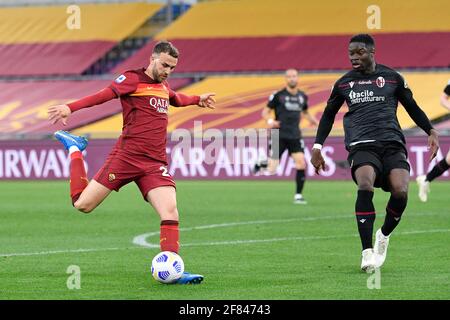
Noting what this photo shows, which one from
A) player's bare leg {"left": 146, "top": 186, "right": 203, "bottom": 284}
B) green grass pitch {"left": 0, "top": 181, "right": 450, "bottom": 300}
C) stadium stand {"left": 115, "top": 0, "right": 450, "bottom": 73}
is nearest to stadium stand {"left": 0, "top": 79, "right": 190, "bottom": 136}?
stadium stand {"left": 115, "top": 0, "right": 450, "bottom": 73}

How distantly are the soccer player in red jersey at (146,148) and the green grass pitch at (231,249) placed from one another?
669mm

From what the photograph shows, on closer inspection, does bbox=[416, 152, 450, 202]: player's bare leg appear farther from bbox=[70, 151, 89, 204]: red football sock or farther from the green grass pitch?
bbox=[70, 151, 89, 204]: red football sock

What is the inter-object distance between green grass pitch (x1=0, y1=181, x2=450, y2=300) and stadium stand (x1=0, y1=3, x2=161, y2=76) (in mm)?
17597

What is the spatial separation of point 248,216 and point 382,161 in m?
7.26

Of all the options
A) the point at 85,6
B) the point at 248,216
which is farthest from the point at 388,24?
the point at 248,216

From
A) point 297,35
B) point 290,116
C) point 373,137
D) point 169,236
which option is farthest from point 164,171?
point 297,35

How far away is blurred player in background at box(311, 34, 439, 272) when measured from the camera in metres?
10.5

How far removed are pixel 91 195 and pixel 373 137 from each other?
8.62 feet

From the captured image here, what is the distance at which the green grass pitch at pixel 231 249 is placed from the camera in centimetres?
934

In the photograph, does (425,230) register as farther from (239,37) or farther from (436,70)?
(239,37)

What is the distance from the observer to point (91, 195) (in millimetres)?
10195

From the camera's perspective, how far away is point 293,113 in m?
22.1

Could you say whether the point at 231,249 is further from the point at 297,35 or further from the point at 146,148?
the point at 297,35

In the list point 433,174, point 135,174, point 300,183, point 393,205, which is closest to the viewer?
point 135,174
